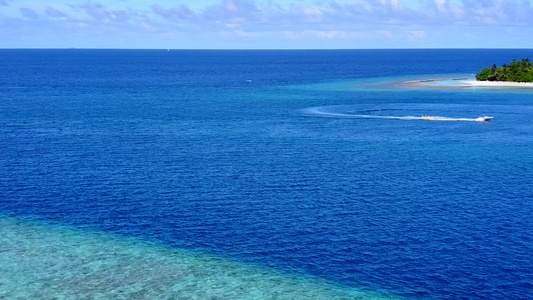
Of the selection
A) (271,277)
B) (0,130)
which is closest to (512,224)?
(271,277)

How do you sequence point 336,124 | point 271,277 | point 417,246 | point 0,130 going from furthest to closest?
point 336,124 → point 0,130 → point 417,246 → point 271,277

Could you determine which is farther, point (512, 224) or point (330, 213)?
point (330, 213)

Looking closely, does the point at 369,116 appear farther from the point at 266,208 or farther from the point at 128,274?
the point at 128,274

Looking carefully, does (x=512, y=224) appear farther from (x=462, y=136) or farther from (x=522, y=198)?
(x=462, y=136)

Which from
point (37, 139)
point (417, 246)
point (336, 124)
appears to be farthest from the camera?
point (336, 124)

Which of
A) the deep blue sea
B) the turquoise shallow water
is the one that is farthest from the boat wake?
the turquoise shallow water

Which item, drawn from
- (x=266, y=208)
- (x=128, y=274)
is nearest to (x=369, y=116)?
(x=266, y=208)
